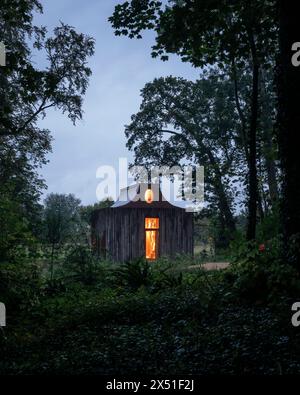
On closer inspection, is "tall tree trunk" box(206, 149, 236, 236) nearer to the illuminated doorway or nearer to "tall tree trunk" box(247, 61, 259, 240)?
the illuminated doorway

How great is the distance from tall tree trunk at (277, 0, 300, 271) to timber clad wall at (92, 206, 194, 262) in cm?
2059

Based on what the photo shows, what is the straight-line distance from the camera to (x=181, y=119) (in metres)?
28.1

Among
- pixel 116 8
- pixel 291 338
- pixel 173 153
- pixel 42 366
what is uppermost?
pixel 173 153

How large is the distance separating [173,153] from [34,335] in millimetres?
20530

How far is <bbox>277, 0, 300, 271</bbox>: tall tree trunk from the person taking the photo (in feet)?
25.5

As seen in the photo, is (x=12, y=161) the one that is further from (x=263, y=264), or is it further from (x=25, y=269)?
(x=263, y=264)

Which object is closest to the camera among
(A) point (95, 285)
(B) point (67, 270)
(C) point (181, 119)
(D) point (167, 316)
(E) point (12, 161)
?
(D) point (167, 316)

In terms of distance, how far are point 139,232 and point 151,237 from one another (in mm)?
877

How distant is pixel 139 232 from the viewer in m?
28.4

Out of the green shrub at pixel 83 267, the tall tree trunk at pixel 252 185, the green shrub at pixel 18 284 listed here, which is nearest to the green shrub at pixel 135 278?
the green shrub at pixel 83 267

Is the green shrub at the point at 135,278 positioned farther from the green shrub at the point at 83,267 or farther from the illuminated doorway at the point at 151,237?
the illuminated doorway at the point at 151,237

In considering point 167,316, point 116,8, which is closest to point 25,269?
Result: point 167,316

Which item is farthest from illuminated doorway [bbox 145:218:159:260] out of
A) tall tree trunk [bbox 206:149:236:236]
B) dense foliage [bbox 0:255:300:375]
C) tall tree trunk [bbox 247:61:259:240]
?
tall tree trunk [bbox 247:61:259:240]

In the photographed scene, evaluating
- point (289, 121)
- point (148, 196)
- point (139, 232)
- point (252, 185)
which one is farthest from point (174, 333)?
point (148, 196)
